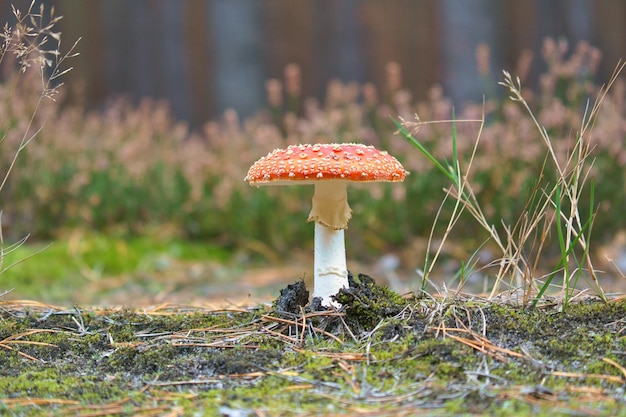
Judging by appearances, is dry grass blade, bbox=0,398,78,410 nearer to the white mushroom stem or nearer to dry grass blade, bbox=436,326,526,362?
the white mushroom stem

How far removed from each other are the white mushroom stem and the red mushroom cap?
176 mm

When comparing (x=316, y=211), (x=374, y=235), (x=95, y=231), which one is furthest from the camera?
(x=95, y=231)

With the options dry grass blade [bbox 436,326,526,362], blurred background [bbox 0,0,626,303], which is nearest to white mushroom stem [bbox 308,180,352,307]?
dry grass blade [bbox 436,326,526,362]

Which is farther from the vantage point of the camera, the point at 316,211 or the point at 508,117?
the point at 508,117

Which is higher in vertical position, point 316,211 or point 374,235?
point 316,211

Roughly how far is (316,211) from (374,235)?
126 inches

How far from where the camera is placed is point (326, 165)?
2014mm

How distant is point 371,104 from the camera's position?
4.91m

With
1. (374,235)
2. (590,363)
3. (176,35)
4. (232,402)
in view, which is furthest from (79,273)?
(176,35)

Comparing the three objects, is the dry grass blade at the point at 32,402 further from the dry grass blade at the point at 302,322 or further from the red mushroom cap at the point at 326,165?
the red mushroom cap at the point at 326,165

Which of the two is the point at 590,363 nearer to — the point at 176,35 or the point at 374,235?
the point at 374,235

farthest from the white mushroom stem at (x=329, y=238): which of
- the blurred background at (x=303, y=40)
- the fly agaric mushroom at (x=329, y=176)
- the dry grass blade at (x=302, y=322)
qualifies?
the blurred background at (x=303, y=40)

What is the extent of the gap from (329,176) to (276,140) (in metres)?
3.31

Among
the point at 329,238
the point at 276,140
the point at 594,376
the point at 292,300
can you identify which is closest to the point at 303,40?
the point at 276,140
